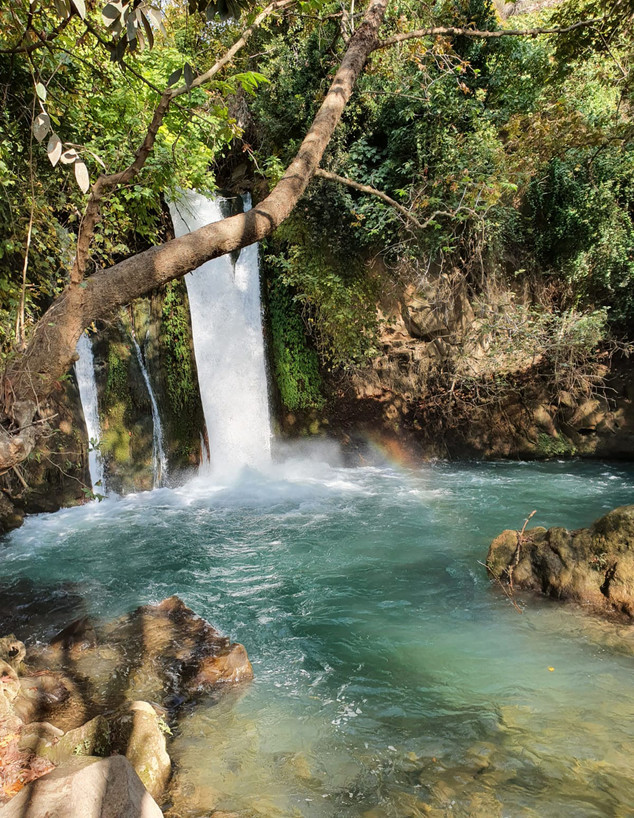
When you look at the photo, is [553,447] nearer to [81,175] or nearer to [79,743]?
[79,743]

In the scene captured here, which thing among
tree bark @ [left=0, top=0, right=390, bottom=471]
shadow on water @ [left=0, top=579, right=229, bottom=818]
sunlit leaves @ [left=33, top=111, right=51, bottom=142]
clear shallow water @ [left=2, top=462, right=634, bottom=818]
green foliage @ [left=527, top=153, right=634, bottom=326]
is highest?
green foliage @ [left=527, top=153, right=634, bottom=326]

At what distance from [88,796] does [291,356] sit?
9805 mm

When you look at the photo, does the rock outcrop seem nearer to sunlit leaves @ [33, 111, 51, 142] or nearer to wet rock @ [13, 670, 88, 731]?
wet rock @ [13, 670, 88, 731]

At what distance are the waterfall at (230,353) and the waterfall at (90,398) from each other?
2.22 metres

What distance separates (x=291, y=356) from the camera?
38.1 feet

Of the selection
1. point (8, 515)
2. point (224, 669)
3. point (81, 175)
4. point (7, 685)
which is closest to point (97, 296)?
point (81, 175)

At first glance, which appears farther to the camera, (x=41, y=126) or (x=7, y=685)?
(x=7, y=685)

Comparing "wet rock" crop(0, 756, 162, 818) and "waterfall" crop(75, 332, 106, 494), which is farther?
"waterfall" crop(75, 332, 106, 494)

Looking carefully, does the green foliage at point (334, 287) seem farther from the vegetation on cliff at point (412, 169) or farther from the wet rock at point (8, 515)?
the wet rock at point (8, 515)

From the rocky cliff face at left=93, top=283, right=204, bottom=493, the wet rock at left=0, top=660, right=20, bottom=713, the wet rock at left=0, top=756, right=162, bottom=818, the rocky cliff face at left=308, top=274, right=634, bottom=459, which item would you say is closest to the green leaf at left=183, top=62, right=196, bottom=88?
the wet rock at left=0, top=756, right=162, bottom=818

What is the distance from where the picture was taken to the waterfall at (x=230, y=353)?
1100cm

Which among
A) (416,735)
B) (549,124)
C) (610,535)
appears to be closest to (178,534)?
(416,735)

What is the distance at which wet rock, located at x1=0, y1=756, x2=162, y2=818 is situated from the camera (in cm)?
215

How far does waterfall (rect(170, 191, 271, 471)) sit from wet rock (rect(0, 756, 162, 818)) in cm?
854
